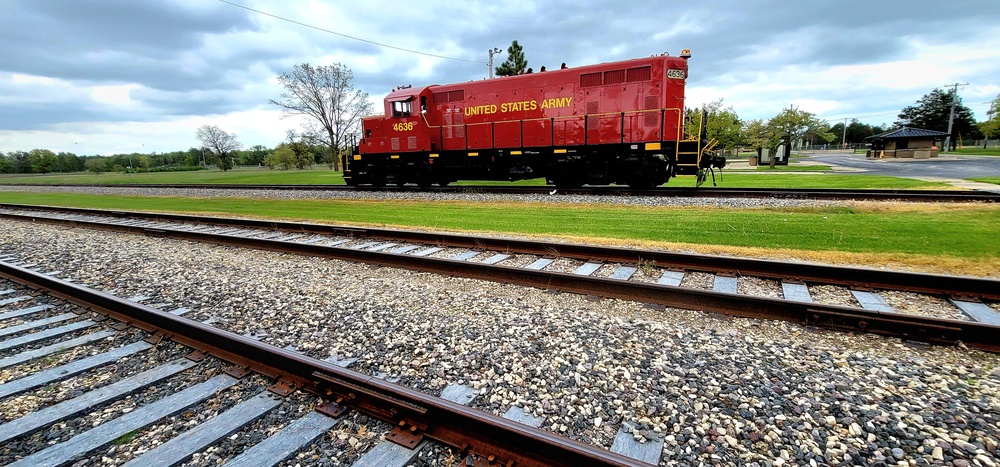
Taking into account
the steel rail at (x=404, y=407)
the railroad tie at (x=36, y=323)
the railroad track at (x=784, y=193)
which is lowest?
the railroad tie at (x=36, y=323)

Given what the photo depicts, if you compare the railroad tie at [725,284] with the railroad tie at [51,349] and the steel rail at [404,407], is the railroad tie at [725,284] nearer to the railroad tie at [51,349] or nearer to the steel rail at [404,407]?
the steel rail at [404,407]

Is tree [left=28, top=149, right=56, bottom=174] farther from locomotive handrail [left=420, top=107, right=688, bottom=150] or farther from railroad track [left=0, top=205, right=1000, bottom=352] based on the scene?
railroad track [left=0, top=205, right=1000, bottom=352]

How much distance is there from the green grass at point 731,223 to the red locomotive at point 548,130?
156 inches

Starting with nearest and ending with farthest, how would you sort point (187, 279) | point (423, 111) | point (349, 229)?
point (187, 279)
point (349, 229)
point (423, 111)

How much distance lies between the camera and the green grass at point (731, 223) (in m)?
7.43

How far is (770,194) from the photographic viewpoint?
43.2 feet

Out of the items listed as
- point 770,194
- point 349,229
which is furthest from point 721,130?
point 349,229

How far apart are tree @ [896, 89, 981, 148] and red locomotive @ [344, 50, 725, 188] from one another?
89571 millimetres

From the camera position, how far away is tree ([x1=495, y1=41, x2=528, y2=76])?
40.0 m

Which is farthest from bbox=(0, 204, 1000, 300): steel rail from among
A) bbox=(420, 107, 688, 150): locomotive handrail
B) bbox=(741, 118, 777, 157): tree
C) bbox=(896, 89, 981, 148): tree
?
bbox=(896, 89, 981, 148): tree

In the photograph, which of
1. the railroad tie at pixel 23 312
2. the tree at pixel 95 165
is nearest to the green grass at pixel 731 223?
the railroad tie at pixel 23 312

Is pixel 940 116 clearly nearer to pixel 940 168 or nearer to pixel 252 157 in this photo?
pixel 940 168

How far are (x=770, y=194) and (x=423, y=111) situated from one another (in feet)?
43.5

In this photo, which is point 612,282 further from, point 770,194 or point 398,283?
point 770,194
